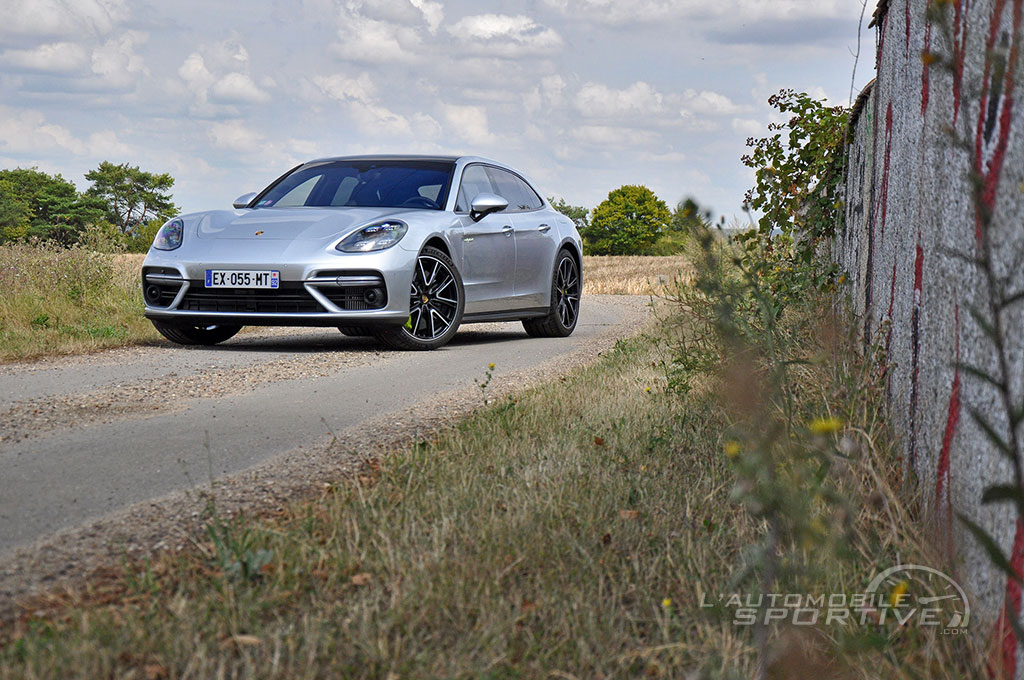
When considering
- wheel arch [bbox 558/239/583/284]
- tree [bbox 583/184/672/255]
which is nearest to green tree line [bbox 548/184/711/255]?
tree [bbox 583/184/672/255]

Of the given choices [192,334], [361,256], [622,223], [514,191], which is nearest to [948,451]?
[361,256]

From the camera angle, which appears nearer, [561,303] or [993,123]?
[993,123]

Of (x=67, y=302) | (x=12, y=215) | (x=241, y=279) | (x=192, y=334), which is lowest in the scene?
(x=192, y=334)

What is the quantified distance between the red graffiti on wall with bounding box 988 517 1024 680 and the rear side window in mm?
7971

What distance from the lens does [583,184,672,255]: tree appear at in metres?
84.0

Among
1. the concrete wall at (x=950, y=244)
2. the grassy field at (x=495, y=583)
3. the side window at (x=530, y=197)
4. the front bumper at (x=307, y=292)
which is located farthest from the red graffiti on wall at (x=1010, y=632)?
the side window at (x=530, y=197)

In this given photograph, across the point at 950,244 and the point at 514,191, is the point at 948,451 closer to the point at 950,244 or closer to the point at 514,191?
the point at 950,244

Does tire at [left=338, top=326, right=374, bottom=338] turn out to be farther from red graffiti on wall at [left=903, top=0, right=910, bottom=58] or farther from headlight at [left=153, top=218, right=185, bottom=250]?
red graffiti on wall at [left=903, top=0, right=910, bottom=58]

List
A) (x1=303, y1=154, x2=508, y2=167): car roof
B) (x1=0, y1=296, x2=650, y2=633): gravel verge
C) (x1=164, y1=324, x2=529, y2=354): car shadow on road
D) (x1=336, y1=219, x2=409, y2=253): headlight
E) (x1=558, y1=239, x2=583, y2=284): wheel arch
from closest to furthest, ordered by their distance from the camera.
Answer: (x1=0, y1=296, x2=650, y2=633): gravel verge < (x1=336, y1=219, x2=409, y2=253): headlight < (x1=164, y1=324, x2=529, y2=354): car shadow on road < (x1=303, y1=154, x2=508, y2=167): car roof < (x1=558, y1=239, x2=583, y2=284): wheel arch

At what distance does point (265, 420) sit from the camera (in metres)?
5.00

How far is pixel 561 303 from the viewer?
10398 mm

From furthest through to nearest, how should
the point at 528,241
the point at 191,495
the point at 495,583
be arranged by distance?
the point at 528,241, the point at 191,495, the point at 495,583

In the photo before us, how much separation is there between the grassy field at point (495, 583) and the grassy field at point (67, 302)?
17.1ft

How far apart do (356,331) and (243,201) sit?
4.88ft
